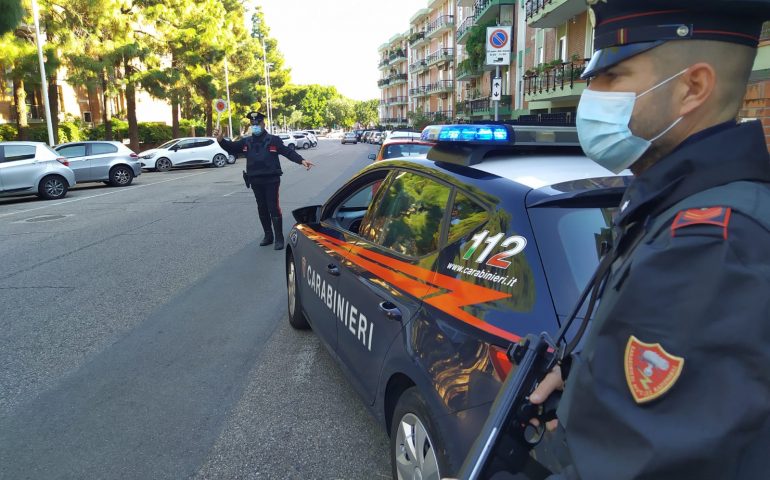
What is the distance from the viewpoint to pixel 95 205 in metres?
13.6

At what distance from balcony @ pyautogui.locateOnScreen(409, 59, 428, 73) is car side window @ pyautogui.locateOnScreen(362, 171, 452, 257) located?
66.1 meters

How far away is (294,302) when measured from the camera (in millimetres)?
4871

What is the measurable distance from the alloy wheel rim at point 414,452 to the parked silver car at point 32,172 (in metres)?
15.6

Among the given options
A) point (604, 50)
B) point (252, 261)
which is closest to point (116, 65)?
point (252, 261)

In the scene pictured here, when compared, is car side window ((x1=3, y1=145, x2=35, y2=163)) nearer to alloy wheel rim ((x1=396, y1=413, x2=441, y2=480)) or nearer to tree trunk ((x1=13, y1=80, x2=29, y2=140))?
tree trunk ((x1=13, y1=80, x2=29, y2=140))

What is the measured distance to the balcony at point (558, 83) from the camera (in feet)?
61.0

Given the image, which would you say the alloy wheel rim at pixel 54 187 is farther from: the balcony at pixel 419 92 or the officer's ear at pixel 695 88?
the balcony at pixel 419 92

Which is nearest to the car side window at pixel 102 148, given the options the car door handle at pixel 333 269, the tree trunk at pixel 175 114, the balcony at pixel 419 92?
the tree trunk at pixel 175 114

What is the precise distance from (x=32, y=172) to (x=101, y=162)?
361 cm

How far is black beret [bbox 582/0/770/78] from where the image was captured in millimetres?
1054

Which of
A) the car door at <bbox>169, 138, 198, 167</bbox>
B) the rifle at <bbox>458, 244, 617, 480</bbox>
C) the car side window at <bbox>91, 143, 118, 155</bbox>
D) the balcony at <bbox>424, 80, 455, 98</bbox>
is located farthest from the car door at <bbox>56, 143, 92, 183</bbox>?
the balcony at <bbox>424, 80, 455, 98</bbox>

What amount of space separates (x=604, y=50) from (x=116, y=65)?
29.4 m

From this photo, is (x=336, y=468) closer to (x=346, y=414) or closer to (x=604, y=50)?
(x=346, y=414)

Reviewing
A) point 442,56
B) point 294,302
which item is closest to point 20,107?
point 294,302
